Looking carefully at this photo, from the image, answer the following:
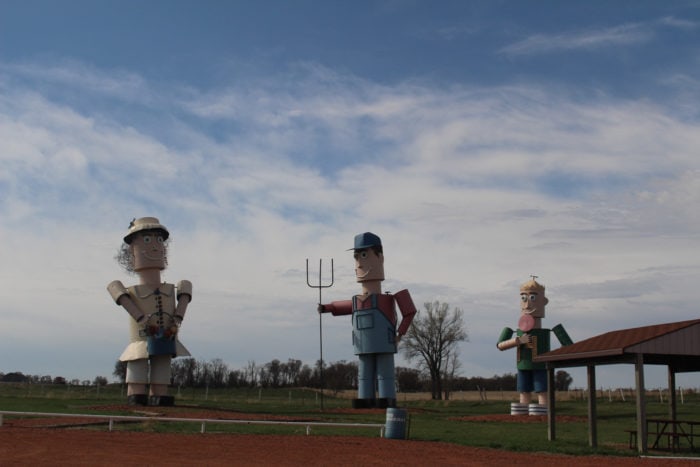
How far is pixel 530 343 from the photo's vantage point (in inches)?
1312

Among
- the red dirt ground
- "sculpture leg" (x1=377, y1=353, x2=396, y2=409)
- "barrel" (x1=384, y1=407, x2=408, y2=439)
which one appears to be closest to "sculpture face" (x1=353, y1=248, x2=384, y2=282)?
"sculpture leg" (x1=377, y1=353, x2=396, y2=409)

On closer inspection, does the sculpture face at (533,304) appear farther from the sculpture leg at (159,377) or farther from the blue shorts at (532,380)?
the sculpture leg at (159,377)

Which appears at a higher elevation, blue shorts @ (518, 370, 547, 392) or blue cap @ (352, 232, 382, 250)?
blue cap @ (352, 232, 382, 250)

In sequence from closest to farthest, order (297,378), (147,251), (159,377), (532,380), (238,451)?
1. (238,451)
2. (159,377)
3. (147,251)
4. (532,380)
5. (297,378)

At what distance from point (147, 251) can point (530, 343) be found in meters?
15.0

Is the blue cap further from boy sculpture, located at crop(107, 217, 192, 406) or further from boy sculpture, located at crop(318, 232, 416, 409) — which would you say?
boy sculpture, located at crop(107, 217, 192, 406)

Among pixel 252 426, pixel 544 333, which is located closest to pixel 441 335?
pixel 544 333

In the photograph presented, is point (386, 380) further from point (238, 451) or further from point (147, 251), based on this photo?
point (238, 451)

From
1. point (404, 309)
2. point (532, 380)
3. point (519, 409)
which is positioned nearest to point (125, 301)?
point (404, 309)

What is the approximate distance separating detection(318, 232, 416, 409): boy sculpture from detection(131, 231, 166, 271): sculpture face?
7462 mm

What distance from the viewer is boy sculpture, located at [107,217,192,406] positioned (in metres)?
29.8

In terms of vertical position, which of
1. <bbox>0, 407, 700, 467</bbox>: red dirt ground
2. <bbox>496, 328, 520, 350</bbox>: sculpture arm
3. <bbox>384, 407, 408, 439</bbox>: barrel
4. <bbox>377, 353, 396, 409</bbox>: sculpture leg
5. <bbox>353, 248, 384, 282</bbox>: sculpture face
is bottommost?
<bbox>0, 407, 700, 467</bbox>: red dirt ground

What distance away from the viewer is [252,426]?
23234mm

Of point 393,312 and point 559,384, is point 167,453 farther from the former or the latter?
point 559,384
